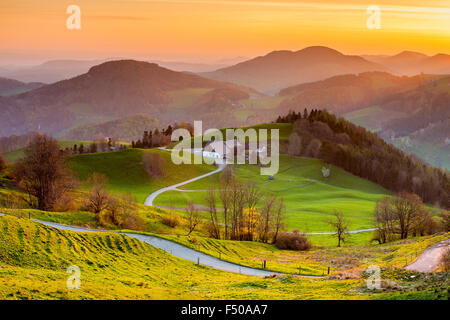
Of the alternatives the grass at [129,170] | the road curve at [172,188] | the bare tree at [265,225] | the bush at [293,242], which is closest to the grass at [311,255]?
the bush at [293,242]

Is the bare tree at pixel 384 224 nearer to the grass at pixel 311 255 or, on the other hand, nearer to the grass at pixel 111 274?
the grass at pixel 311 255

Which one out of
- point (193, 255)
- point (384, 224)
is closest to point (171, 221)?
point (193, 255)

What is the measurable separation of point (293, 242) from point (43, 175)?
45.8m

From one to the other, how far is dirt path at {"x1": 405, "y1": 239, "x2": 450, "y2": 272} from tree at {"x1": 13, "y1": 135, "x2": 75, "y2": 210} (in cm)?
5602

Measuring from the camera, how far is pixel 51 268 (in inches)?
1358

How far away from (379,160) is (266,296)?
6825 inches

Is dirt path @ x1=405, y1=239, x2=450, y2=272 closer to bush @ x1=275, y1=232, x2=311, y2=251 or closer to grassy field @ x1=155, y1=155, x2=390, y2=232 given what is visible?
bush @ x1=275, y1=232, x2=311, y2=251

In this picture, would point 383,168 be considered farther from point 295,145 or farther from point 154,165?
point 154,165

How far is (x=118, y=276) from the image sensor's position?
3522 centimetres

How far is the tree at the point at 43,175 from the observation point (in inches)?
2911

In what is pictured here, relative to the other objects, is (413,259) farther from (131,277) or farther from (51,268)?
(51,268)

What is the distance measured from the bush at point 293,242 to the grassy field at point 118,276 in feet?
110
